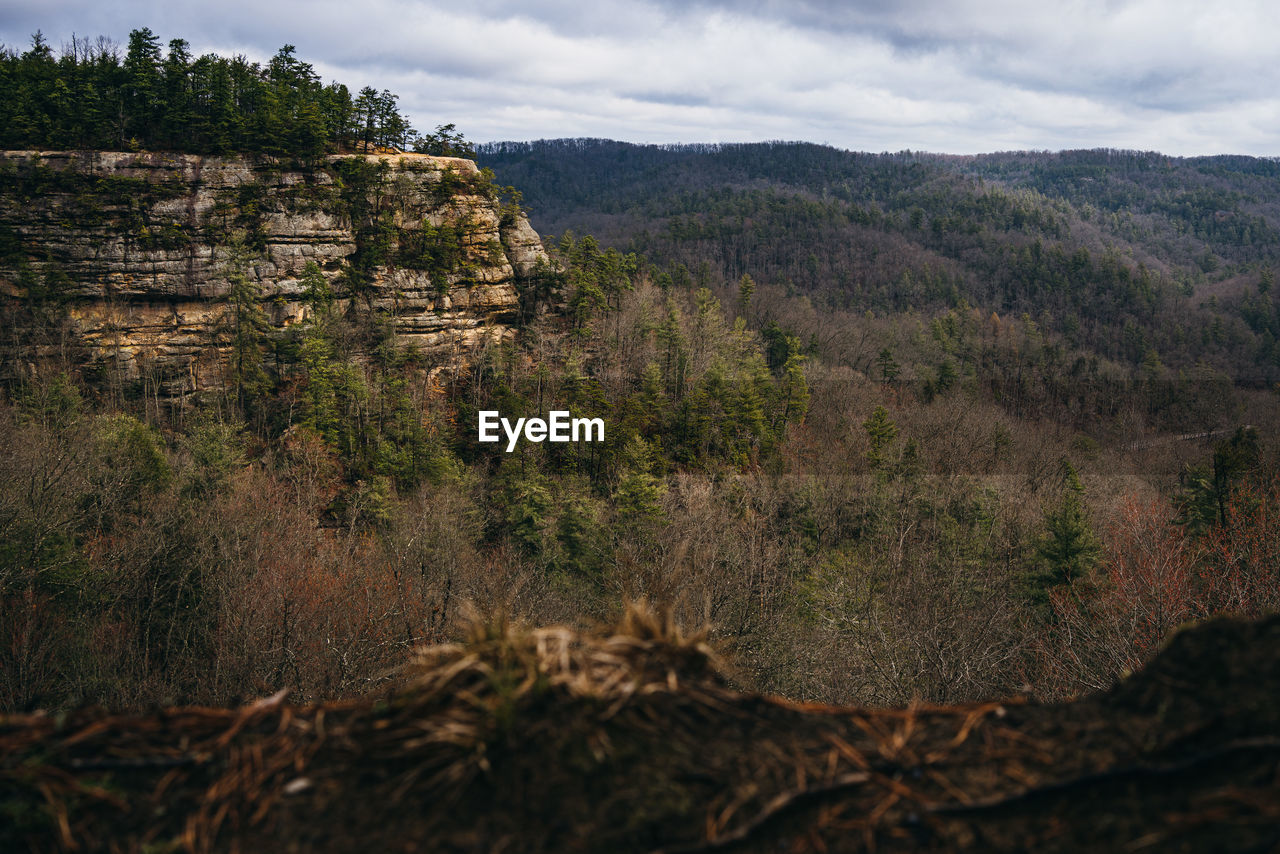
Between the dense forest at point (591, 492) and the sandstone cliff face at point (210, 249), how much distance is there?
1276mm

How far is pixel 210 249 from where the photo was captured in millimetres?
42344

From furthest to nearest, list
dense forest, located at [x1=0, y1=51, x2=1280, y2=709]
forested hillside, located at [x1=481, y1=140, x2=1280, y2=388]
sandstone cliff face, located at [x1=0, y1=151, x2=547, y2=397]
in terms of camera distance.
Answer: forested hillside, located at [x1=481, y1=140, x2=1280, y2=388] < sandstone cliff face, located at [x1=0, y1=151, x2=547, y2=397] < dense forest, located at [x1=0, y1=51, x2=1280, y2=709]

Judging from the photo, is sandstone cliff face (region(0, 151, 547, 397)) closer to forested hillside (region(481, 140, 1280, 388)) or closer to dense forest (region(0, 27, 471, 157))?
dense forest (region(0, 27, 471, 157))

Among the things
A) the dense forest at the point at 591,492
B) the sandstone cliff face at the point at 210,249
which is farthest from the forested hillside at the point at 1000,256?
the sandstone cliff face at the point at 210,249

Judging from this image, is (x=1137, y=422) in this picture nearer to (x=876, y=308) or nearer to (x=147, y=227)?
(x=876, y=308)

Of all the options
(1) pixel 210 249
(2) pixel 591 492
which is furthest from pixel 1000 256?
(1) pixel 210 249

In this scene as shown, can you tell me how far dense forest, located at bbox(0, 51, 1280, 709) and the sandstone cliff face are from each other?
128cm

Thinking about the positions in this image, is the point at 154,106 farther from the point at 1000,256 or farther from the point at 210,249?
the point at 1000,256

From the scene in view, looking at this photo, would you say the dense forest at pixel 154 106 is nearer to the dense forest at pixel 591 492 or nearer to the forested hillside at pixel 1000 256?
the dense forest at pixel 591 492

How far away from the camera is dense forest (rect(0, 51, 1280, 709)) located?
58.7 ft

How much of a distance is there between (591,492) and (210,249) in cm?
2723

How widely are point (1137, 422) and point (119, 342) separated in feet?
290

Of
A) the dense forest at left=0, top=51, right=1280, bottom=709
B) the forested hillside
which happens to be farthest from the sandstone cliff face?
the forested hillside

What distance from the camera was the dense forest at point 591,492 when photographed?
704 inches
